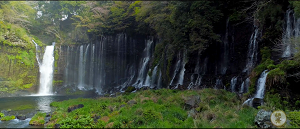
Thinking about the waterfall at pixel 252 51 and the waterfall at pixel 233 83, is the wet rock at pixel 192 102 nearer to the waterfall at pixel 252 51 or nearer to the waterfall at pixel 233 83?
the waterfall at pixel 233 83

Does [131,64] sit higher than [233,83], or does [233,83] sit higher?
[131,64]

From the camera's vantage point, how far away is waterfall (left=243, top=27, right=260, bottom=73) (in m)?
15.6

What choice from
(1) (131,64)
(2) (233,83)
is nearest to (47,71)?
(1) (131,64)

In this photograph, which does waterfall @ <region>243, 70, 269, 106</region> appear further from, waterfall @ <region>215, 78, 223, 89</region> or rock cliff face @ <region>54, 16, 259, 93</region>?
rock cliff face @ <region>54, 16, 259, 93</region>

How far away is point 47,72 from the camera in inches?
1259

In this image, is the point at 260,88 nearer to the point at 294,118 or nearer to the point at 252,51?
the point at 294,118

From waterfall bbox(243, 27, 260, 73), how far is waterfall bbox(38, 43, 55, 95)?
1116 inches

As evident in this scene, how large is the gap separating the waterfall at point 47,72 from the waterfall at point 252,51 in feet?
93.0

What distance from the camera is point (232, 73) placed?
17.6 m

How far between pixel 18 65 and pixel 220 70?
27744 mm

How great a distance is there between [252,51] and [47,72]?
29.7 meters

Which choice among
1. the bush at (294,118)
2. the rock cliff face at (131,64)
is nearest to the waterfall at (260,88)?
the bush at (294,118)

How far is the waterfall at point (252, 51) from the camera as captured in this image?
1565cm

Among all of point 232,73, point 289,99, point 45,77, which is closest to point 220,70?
point 232,73
